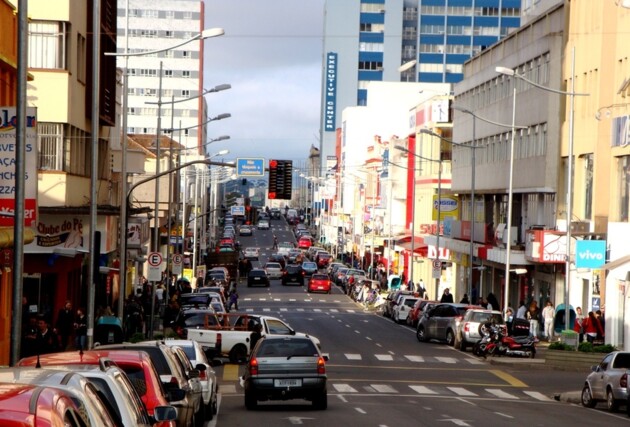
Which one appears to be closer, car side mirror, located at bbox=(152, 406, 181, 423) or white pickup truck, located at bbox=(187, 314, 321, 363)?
car side mirror, located at bbox=(152, 406, 181, 423)

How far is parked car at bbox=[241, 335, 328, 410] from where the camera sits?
84.2ft

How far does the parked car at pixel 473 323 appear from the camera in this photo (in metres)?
45.9

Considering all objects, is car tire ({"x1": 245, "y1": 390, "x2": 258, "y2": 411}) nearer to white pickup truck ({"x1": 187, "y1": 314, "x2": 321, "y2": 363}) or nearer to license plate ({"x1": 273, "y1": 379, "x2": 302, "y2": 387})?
license plate ({"x1": 273, "y1": 379, "x2": 302, "y2": 387})


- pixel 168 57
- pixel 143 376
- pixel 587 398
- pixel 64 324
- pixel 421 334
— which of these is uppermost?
pixel 168 57

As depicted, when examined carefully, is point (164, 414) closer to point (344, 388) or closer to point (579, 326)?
point (344, 388)

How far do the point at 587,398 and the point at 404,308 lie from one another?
3549 cm

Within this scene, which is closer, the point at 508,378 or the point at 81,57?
the point at 508,378

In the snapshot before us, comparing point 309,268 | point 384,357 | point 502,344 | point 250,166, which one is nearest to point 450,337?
point 502,344

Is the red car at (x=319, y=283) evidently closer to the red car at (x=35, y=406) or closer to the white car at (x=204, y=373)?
the white car at (x=204, y=373)

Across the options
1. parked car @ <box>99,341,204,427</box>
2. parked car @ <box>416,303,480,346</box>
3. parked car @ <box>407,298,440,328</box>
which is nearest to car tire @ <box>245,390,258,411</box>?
parked car @ <box>99,341,204,427</box>

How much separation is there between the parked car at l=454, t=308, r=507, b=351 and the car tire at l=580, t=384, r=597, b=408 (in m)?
13.8

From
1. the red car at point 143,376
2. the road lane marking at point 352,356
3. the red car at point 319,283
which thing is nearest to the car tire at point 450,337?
the road lane marking at point 352,356

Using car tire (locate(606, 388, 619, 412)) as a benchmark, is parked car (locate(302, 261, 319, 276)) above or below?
below

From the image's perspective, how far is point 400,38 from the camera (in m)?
178
